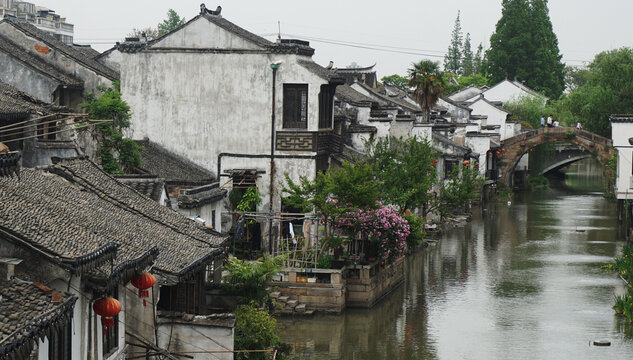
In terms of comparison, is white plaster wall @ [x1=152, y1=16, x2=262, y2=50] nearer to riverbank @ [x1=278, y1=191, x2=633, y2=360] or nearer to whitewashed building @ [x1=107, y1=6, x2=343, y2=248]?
whitewashed building @ [x1=107, y1=6, x2=343, y2=248]

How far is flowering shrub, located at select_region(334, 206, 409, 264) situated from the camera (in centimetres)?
3284

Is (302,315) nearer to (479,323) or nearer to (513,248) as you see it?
(479,323)

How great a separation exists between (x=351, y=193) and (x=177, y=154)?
8.40 metres

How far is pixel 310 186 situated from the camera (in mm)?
33281

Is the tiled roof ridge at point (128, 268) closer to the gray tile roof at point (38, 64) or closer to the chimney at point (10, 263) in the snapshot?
the chimney at point (10, 263)

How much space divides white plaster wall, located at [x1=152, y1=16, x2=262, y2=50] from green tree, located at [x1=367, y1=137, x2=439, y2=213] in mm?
8171

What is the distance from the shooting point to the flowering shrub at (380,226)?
32844 mm

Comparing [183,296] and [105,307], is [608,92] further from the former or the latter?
[105,307]

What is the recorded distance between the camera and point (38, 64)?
124 ft

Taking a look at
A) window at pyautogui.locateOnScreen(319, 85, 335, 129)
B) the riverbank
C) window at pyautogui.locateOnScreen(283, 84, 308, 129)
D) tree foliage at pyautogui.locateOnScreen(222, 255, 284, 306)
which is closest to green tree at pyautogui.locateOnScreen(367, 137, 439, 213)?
the riverbank

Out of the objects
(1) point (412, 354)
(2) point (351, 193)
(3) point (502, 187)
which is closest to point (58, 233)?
(1) point (412, 354)

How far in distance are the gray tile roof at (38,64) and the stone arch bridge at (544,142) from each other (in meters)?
46.8

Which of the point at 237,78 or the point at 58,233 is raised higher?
the point at 237,78

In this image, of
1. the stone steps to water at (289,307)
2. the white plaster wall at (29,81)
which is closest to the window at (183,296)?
the stone steps to water at (289,307)
